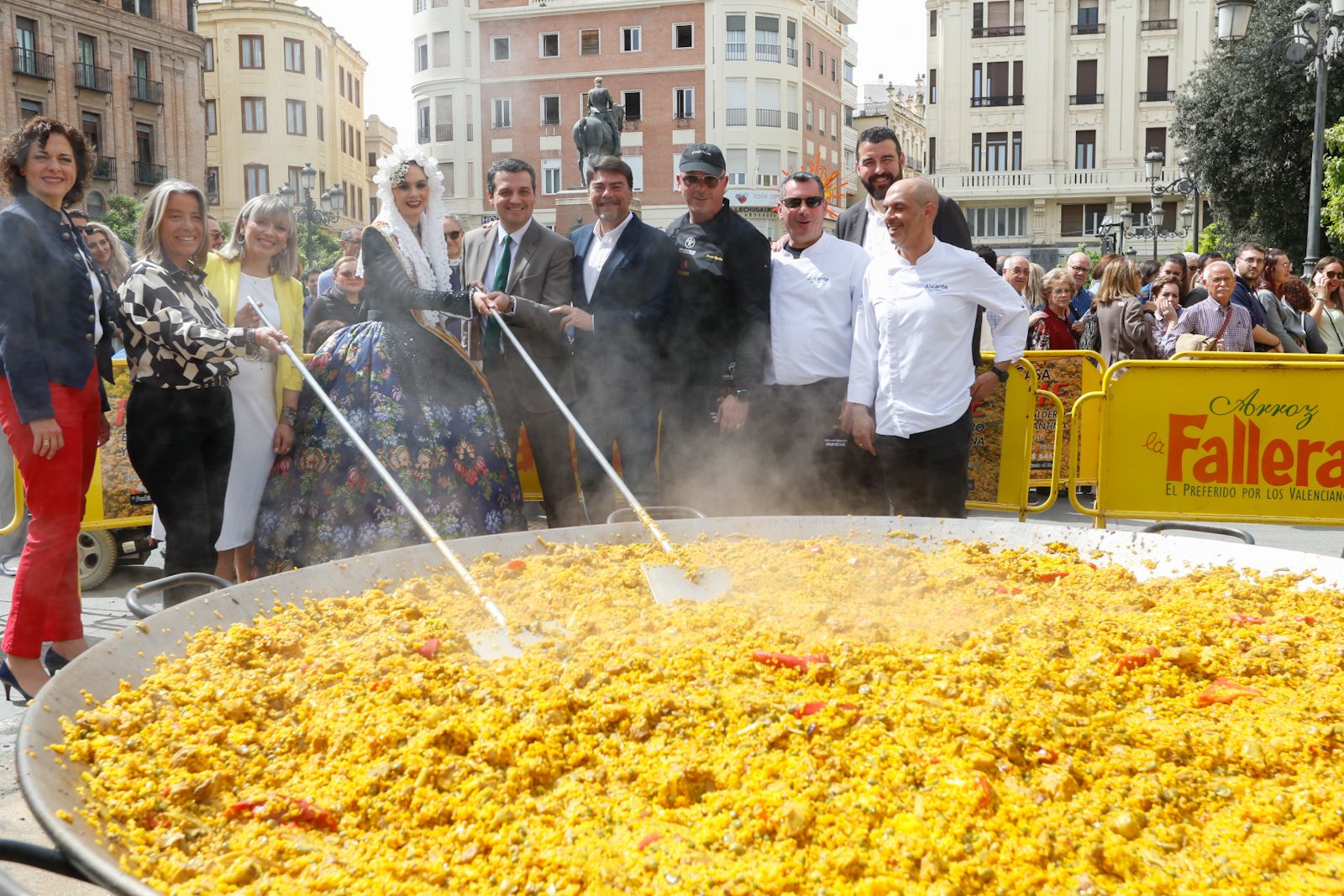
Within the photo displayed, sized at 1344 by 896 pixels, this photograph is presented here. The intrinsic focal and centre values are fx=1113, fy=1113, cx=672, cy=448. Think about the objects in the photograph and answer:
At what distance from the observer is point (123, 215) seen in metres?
26.2

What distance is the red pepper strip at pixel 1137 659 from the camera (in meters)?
2.05

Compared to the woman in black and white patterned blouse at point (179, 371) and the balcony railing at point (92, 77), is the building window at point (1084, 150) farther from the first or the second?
the woman in black and white patterned blouse at point (179, 371)

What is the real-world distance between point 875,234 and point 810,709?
328 cm

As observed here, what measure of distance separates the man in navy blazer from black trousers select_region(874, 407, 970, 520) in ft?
3.42

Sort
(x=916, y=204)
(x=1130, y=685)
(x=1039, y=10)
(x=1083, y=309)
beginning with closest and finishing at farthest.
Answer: (x=1130, y=685) → (x=916, y=204) → (x=1083, y=309) → (x=1039, y=10)

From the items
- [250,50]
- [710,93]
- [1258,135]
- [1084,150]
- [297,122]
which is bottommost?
[250,50]

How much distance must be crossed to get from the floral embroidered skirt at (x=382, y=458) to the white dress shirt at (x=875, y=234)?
5.81 feet

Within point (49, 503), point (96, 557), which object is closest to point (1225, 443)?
point (49, 503)

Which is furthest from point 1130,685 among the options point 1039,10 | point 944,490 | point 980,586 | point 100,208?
point 1039,10

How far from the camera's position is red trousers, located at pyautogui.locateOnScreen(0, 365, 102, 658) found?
363cm

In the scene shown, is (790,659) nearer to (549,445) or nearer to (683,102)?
(549,445)

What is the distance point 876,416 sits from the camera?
432 cm

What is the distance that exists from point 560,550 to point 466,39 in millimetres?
4536

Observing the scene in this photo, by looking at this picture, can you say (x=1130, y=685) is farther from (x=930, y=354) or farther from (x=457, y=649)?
(x=930, y=354)
